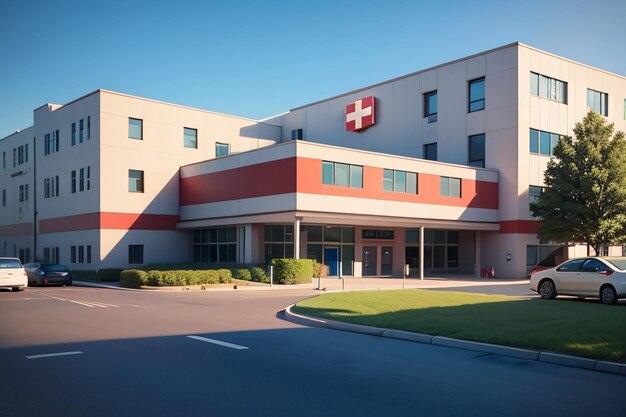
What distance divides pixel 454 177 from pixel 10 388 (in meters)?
35.2

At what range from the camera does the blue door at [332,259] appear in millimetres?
40094

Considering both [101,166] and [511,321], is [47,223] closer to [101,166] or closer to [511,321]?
[101,166]

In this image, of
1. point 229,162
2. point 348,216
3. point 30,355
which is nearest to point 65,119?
point 229,162

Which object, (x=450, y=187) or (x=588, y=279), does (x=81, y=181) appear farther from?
(x=588, y=279)

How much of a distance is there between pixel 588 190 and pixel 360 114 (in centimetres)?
1939

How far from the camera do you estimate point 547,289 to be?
789 inches

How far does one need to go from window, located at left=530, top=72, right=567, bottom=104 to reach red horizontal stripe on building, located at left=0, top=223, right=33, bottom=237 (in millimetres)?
42581

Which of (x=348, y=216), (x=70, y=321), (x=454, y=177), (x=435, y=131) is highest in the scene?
(x=435, y=131)

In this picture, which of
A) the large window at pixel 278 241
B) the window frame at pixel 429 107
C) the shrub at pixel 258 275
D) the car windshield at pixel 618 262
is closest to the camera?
the car windshield at pixel 618 262

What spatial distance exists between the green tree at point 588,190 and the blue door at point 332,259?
13.3 metres

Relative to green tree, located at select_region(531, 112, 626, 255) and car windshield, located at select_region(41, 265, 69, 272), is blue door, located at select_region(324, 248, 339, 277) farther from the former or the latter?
car windshield, located at select_region(41, 265, 69, 272)

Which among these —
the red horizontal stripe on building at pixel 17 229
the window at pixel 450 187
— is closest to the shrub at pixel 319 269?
the window at pixel 450 187

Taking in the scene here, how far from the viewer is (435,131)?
143 ft

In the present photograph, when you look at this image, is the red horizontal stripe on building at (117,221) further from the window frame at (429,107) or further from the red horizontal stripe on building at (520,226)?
the red horizontal stripe on building at (520,226)
